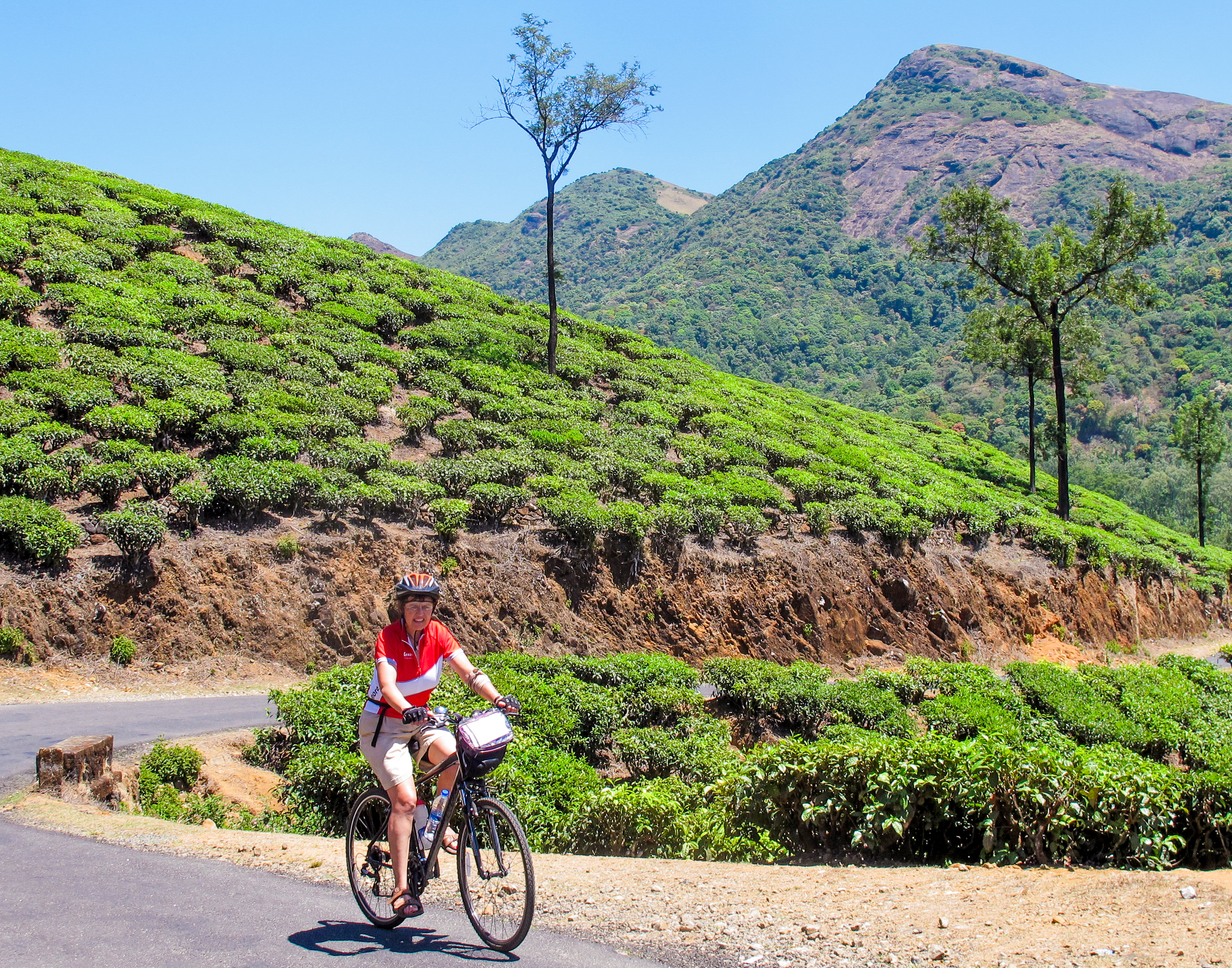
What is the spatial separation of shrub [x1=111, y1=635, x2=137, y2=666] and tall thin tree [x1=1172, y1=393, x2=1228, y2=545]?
48.8 meters

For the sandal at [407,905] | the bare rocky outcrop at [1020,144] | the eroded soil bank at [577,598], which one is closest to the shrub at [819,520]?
the eroded soil bank at [577,598]

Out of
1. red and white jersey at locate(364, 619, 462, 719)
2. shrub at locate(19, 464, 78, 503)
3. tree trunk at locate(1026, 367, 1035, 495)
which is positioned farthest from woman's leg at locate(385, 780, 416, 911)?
tree trunk at locate(1026, 367, 1035, 495)

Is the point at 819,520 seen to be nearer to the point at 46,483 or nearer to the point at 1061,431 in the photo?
the point at 1061,431

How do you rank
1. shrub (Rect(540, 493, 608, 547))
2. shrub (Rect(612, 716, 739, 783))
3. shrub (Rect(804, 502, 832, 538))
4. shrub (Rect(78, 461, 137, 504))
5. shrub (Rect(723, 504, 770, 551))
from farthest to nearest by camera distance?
1. shrub (Rect(804, 502, 832, 538))
2. shrub (Rect(723, 504, 770, 551))
3. shrub (Rect(540, 493, 608, 547))
4. shrub (Rect(78, 461, 137, 504))
5. shrub (Rect(612, 716, 739, 783))

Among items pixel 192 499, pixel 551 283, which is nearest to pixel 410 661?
pixel 192 499

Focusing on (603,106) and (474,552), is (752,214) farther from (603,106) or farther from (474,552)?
(474,552)

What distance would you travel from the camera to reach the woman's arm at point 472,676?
4.48m

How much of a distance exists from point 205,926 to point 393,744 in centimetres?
142

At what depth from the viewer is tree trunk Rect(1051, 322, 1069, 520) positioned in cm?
2888

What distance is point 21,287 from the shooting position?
18.7 metres

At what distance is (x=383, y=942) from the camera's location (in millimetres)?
4293

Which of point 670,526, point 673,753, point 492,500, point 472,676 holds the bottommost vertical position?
point 673,753

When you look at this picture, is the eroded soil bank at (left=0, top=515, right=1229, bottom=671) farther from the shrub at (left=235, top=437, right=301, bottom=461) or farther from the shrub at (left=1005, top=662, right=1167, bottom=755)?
the shrub at (left=1005, top=662, right=1167, bottom=755)

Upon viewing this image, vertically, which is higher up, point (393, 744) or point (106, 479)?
point (106, 479)
